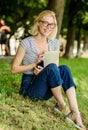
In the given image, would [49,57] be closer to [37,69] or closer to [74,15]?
[37,69]

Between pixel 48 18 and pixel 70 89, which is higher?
pixel 48 18

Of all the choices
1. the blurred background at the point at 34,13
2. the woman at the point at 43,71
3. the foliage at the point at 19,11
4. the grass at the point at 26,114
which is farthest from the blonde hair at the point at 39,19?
the foliage at the point at 19,11

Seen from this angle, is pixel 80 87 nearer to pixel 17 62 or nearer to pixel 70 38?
pixel 17 62

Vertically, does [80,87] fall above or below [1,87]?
below

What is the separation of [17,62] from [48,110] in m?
0.87

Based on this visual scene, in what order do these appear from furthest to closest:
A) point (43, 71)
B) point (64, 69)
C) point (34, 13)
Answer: point (34, 13)
point (64, 69)
point (43, 71)

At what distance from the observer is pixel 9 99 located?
6562 millimetres

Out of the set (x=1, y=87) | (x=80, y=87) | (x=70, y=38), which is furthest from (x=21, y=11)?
(x=1, y=87)

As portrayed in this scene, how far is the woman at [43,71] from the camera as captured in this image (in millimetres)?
6410

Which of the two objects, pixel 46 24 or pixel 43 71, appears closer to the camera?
pixel 43 71

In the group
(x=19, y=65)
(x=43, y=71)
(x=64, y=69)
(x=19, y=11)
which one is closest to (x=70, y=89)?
(x=64, y=69)

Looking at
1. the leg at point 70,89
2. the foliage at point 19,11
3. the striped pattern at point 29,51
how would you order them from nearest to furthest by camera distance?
1. the leg at point 70,89
2. the striped pattern at point 29,51
3. the foliage at point 19,11

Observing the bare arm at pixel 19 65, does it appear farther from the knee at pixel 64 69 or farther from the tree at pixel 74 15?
the tree at pixel 74 15

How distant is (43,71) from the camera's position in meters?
6.45
